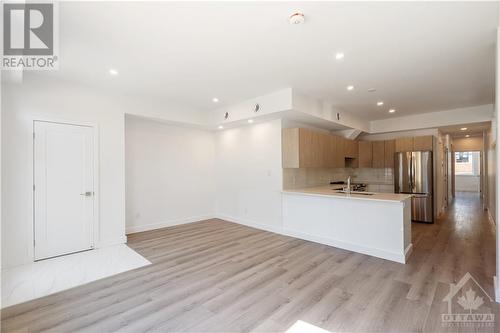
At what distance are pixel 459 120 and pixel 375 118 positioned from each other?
6.19 ft

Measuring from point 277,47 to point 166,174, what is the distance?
4.12 m

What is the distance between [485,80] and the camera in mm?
3910

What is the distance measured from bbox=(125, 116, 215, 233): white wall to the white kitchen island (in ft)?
8.34

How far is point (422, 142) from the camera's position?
621 cm

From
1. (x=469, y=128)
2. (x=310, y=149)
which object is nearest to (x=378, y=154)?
(x=469, y=128)

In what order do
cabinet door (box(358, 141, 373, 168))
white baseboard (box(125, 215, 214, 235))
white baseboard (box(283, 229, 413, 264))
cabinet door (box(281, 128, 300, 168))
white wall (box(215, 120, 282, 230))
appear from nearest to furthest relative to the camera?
white baseboard (box(283, 229, 413, 264))
cabinet door (box(281, 128, 300, 168))
white baseboard (box(125, 215, 214, 235))
white wall (box(215, 120, 282, 230))
cabinet door (box(358, 141, 373, 168))

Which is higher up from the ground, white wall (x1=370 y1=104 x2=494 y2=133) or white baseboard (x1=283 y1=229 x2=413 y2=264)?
white wall (x1=370 y1=104 x2=494 y2=133)

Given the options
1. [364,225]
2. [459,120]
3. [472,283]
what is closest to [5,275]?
[364,225]

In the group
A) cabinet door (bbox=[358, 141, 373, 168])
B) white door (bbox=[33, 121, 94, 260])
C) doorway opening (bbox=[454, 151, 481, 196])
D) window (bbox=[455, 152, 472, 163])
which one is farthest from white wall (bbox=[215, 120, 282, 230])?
window (bbox=[455, 152, 472, 163])

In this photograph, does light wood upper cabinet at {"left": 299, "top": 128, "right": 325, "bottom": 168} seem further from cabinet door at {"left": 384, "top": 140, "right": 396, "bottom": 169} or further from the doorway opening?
the doorway opening

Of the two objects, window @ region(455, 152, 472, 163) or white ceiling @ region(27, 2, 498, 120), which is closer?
white ceiling @ region(27, 2, 498, 120)

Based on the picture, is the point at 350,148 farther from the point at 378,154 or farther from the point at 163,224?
the point at 163,224

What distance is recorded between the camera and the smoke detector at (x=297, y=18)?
2225mm

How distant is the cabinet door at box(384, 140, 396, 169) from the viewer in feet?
22.0
